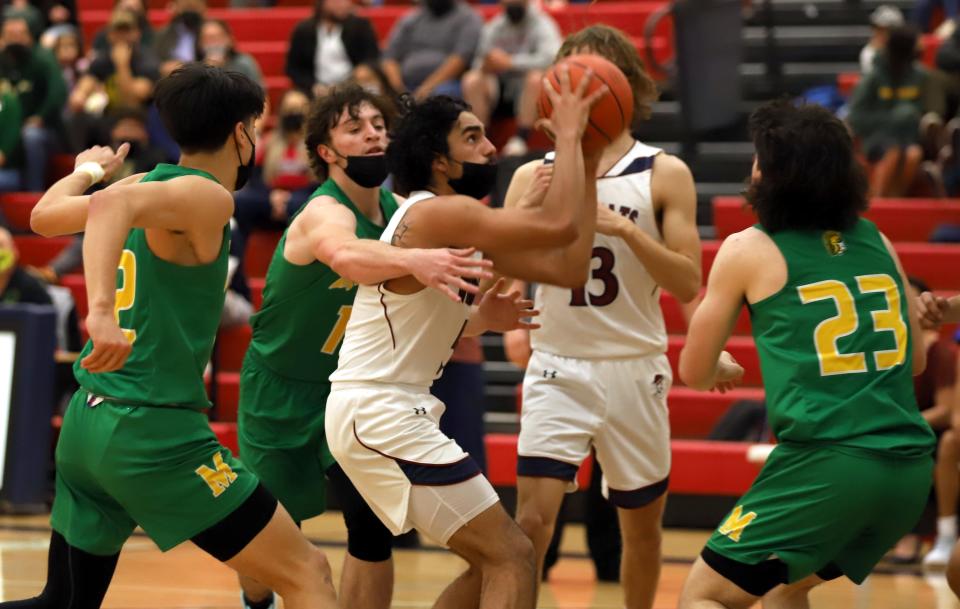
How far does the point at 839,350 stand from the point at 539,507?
5.39ft

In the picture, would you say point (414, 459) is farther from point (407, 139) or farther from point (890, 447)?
point (890, 447)

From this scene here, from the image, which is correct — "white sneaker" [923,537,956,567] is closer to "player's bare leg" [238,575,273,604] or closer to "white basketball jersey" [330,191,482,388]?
"player's bare leg" [238,575,273,604]

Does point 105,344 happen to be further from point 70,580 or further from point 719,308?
point 719,308

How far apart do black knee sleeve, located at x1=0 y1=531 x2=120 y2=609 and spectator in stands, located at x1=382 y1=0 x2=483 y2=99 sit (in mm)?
7911

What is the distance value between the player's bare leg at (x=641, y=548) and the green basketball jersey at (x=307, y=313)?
1.21 meters

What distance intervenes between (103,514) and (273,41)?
1095 centimetres

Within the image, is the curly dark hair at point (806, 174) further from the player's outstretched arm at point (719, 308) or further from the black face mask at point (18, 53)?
the black face mask at point (18, 53)

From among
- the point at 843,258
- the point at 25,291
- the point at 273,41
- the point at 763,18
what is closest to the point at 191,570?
the point at 25,291

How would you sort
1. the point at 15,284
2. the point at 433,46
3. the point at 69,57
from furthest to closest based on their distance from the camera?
1. the point at 69,57
2. the point at 433,46
3. the point at 15,284

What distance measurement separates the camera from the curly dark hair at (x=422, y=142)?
15.7 ft

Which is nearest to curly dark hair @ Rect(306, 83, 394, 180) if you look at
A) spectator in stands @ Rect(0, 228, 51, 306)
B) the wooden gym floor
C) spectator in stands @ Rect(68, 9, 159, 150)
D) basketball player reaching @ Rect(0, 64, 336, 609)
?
basketball player reaching @ Rect(0, 64, 336, 609)

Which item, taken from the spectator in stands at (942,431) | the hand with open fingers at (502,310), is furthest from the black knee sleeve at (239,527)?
the spectator in stands at (942,431)

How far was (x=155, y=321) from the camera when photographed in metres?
4.39

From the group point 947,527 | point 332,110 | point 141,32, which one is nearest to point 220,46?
point 141,32
